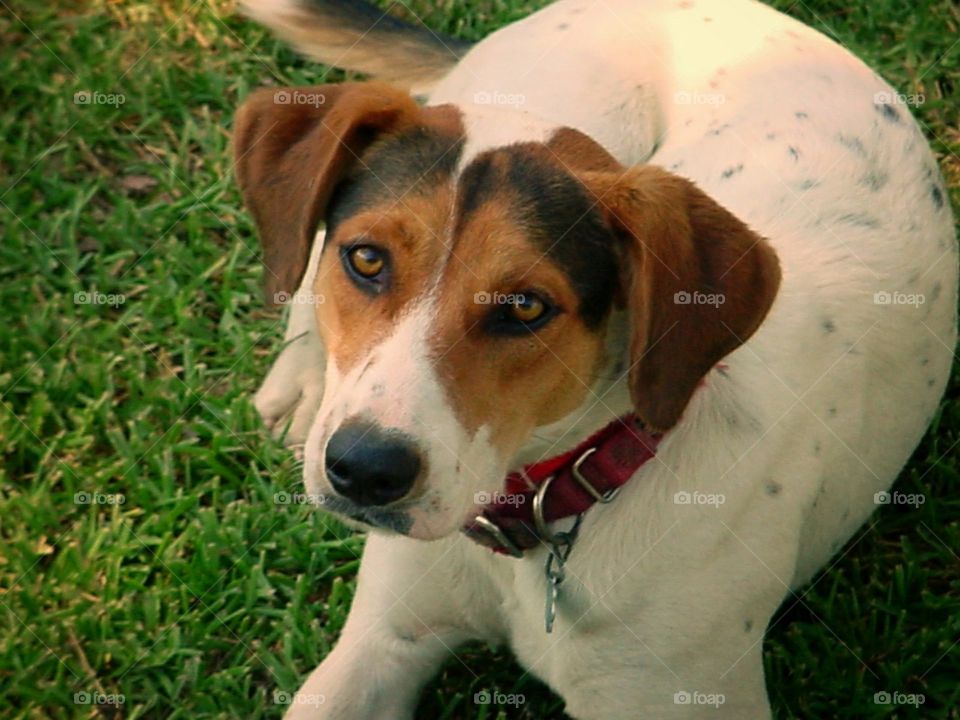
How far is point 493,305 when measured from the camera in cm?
304

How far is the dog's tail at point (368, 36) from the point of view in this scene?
5.38m

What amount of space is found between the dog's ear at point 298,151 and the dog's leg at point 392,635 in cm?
93

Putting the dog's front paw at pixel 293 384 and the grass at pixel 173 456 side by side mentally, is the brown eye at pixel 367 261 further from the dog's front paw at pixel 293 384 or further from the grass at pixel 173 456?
the dog's front paw at pixel 293 384

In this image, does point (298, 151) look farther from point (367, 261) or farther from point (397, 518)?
point (397, 518)

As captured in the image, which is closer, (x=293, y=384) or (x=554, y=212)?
(x=554, y=212)

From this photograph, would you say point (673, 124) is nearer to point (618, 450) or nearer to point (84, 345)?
point (618, 450)

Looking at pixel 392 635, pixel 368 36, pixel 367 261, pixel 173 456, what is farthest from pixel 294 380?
pixel 367 261

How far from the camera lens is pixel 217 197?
5629 millimetres

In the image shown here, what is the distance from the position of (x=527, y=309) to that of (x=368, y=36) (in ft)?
8.93

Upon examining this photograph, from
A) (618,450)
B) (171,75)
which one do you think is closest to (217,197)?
(171,75)

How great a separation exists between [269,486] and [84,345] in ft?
3.37

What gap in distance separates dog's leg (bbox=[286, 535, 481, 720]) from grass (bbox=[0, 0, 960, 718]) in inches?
9.4

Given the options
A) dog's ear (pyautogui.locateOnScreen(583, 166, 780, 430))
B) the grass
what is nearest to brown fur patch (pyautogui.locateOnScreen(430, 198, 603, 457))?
dog's ear (pyautogui.locateOnScreen(583, 166, 780, 430))

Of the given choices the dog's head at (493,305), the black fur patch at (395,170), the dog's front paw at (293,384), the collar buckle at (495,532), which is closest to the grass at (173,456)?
the dog's front paw at (293,384)
